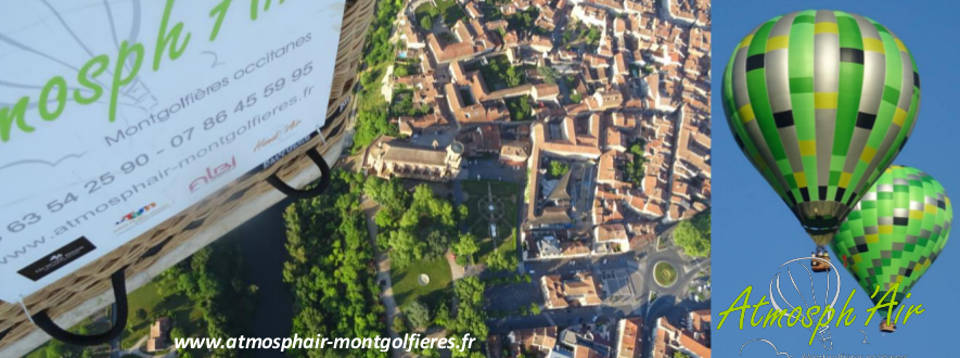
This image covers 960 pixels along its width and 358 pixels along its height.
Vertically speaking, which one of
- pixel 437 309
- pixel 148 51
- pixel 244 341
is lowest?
pixel 244 341

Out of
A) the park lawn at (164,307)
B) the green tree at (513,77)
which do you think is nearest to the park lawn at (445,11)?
the green tree at (513,77)

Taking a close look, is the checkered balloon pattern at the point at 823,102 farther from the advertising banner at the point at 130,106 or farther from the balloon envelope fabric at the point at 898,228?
the advertising banner at the point at 130,106

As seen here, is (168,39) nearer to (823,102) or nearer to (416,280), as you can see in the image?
(823,102)

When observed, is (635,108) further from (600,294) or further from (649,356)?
(649,356)

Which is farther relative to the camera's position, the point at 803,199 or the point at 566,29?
the point at 566,29

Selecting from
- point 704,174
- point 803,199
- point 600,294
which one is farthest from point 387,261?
point 704,174

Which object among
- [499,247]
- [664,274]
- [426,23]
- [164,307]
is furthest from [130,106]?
[426,23]

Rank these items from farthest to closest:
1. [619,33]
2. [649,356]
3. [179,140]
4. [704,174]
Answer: [619,33], [704,174], [649,356], [179,140]
